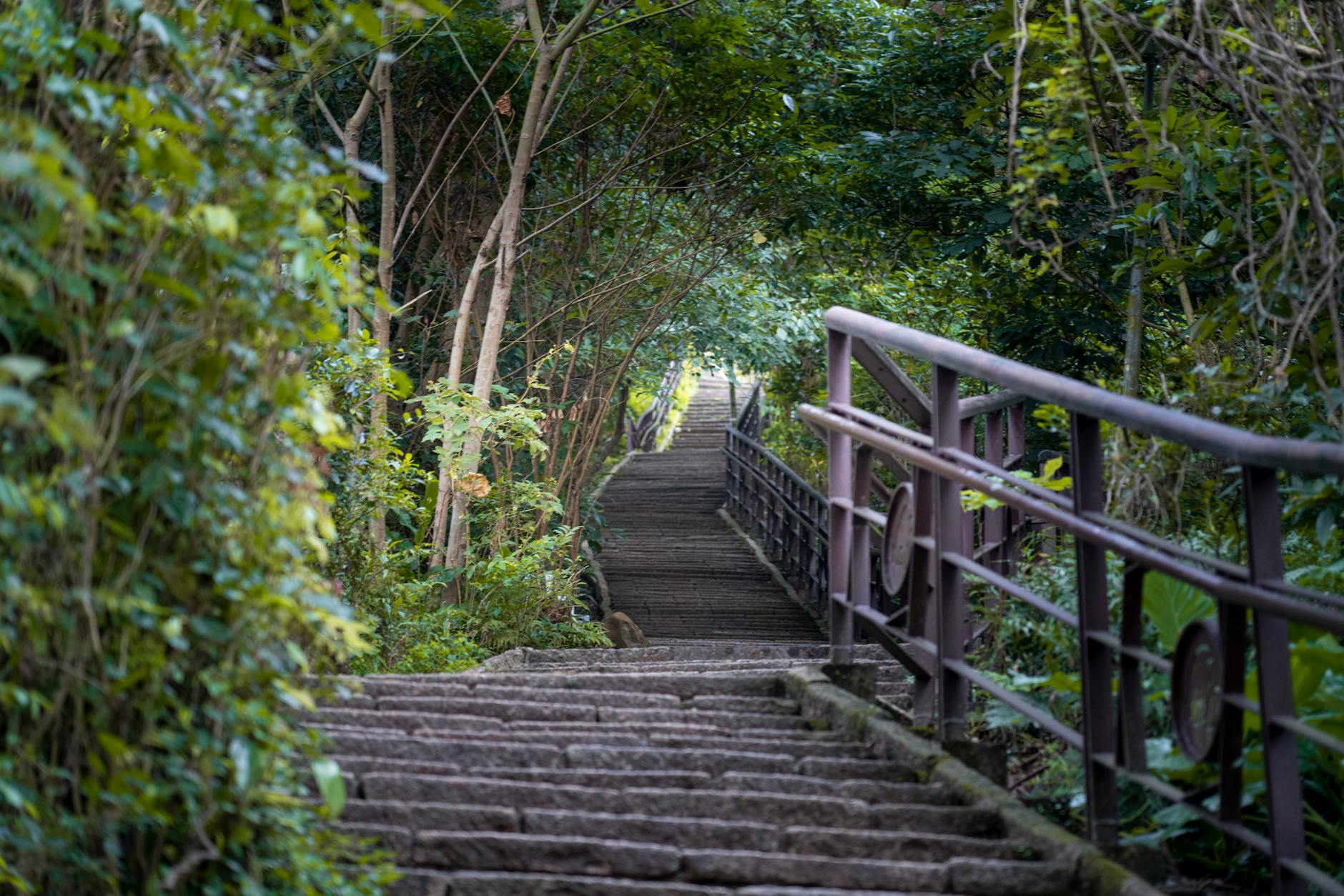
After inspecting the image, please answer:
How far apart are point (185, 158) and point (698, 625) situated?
9909 mm

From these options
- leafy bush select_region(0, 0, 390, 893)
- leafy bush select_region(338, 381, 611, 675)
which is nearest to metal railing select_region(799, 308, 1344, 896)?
leafy bush select_region(0, 0, 390, 893)

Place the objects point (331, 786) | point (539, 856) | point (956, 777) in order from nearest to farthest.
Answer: point (331, 786)
point (539, 856)
point (956, 777)

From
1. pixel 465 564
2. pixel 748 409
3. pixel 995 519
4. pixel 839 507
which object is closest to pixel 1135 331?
pixel 995 519

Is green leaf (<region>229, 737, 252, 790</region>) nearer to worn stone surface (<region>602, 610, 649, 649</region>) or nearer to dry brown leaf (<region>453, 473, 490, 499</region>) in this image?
dry brown leaf (<region>453, 473, 490, 499</region>)

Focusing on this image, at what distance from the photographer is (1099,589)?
2.79 m

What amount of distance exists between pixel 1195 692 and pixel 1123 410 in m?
0.58

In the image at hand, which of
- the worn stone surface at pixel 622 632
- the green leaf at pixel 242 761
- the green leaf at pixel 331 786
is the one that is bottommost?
the worn stone surface at pixel 622 632

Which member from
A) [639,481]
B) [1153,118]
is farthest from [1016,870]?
Answer: [639,481]

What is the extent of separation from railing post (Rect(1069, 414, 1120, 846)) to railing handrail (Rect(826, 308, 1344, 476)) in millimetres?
67

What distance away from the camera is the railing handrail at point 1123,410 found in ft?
7.35

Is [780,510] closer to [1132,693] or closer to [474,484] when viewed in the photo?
[474,484]

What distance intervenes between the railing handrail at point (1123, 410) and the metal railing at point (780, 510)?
834 centimetres

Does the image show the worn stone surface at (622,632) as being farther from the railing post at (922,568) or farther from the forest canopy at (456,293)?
the railing post at (922,568)

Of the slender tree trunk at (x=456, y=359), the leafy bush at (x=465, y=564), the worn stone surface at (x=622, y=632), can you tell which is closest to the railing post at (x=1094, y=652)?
the leafy bush at (x=465, y=564)
